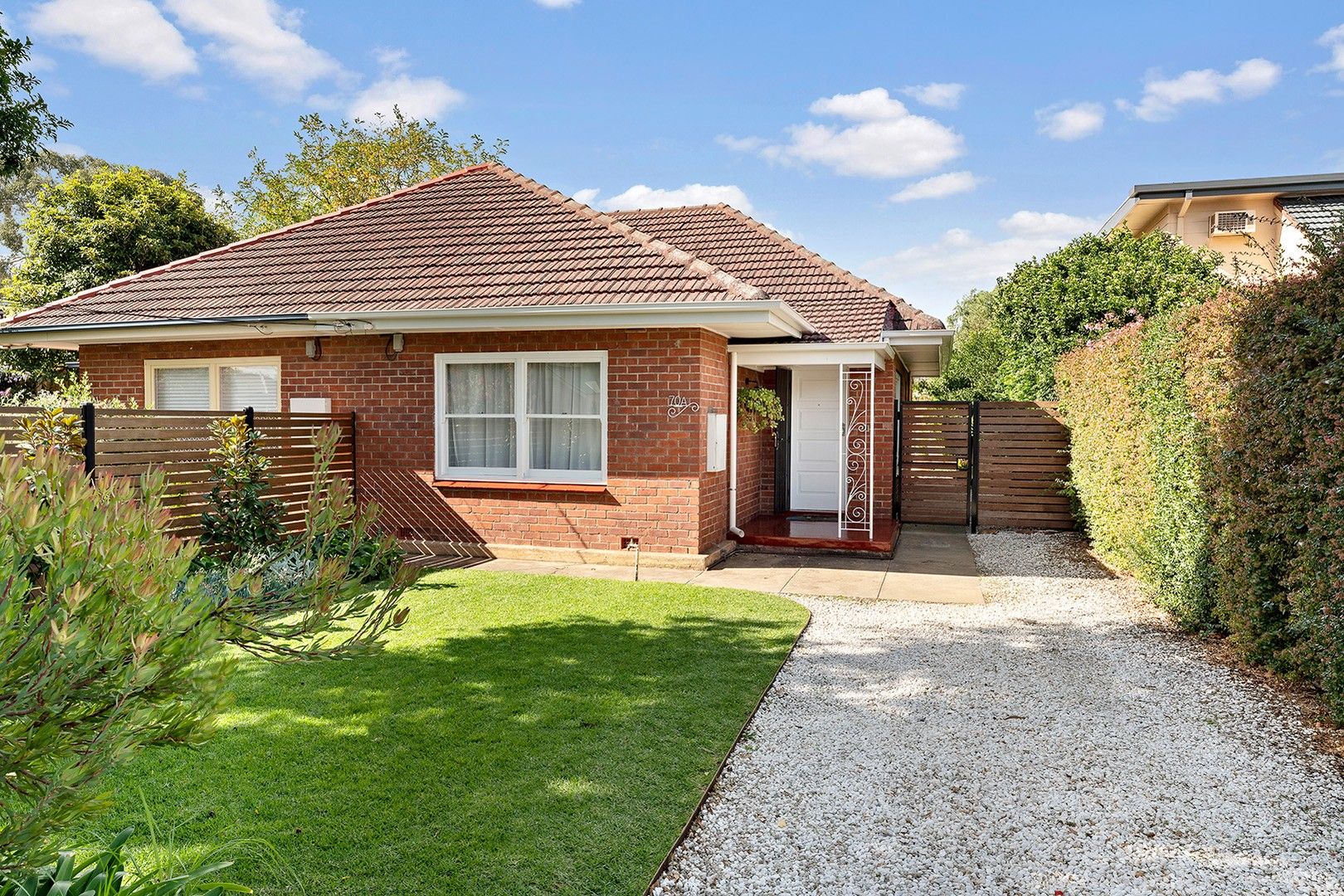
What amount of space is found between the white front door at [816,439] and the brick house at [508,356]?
0.55 m

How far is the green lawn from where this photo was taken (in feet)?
11.0

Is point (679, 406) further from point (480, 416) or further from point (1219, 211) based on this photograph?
point (1219, 211)

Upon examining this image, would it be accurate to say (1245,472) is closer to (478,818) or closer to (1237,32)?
(478,818)

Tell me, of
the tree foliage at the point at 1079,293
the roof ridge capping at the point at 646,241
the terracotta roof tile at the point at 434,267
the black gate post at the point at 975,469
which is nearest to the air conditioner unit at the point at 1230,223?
the tree foliage at the point at 1079,293

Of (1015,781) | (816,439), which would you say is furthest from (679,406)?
(1015,781)

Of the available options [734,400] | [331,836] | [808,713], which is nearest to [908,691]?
[808,713]

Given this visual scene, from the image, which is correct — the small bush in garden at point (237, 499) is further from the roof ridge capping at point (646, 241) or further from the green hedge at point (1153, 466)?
the green hedge at point (1153, 466)

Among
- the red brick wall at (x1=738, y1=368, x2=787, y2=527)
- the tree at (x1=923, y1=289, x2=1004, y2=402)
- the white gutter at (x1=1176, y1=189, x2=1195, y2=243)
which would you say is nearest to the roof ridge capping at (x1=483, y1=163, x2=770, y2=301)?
the red brick wall at (x1=738, y1=368, x2=787, y2=527)

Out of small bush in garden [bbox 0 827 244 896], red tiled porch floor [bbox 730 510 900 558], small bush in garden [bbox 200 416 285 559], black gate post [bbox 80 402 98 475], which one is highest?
black gate post [bbox 80 402 98 475]

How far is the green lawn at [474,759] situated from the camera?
3338 millimetres

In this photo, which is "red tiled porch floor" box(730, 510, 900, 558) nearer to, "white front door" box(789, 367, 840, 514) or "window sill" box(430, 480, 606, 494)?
"white front door" box(789, 367, 840, 514)

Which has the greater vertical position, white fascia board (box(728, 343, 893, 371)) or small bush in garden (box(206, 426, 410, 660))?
white fascia board (box(728, 343, 893, 371))

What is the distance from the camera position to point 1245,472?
19.3ft

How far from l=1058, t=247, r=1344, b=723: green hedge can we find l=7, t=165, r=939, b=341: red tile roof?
4186 millimetres
